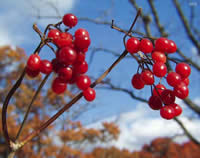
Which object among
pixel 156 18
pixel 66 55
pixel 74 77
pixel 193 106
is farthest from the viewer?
pixel 156 18

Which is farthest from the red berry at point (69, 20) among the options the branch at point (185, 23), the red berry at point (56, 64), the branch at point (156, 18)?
the branch at point (185, 23)

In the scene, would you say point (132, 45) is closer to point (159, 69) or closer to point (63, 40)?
point (159, 69)

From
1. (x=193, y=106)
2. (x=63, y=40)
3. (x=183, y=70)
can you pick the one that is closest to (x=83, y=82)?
(x=63, y=40)

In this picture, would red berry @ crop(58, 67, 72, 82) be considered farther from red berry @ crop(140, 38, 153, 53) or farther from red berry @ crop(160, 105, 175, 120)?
red berry @ crop(160, 105, 175, 120)

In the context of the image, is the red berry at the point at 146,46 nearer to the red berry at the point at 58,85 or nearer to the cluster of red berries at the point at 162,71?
the cluster of red berries at the point at 162,71

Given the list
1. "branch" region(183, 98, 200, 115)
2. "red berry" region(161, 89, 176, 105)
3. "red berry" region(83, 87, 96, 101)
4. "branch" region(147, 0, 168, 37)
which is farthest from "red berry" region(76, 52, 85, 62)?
"branch" region(147, 0, 168, 37)

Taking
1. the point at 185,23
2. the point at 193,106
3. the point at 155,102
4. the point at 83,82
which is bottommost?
the point at 193,106

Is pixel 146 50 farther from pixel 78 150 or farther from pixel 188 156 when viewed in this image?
pixel 188 156
